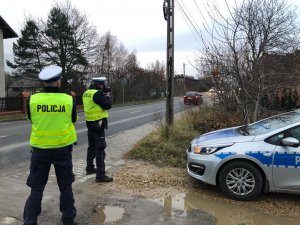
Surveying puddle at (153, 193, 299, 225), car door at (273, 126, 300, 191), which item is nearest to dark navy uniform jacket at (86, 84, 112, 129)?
puddle at (153, 193, 299, 225)

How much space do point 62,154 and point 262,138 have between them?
301 cm

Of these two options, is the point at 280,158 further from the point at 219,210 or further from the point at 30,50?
the point at 30,50

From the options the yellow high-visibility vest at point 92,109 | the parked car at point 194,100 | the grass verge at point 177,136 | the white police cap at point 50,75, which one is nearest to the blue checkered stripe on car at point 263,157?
the grass verge at point 177,136

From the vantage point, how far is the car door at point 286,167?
5.62 metres

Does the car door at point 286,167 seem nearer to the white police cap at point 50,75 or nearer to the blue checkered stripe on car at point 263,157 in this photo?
the blue checkered stripe on car at point 263,157

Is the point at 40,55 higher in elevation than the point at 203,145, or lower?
higher

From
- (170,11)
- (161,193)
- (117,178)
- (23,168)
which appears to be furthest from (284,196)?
(170,11)

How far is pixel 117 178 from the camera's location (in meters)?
7.02

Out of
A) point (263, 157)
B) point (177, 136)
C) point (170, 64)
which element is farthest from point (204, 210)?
point (170, 64)

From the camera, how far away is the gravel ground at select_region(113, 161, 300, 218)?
5.70 meters

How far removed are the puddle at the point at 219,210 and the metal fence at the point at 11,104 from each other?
2203cm

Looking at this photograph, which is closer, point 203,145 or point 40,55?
point 203,145

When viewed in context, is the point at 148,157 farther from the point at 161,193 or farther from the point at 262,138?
the point at 262,138

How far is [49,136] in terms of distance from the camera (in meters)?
4.34
